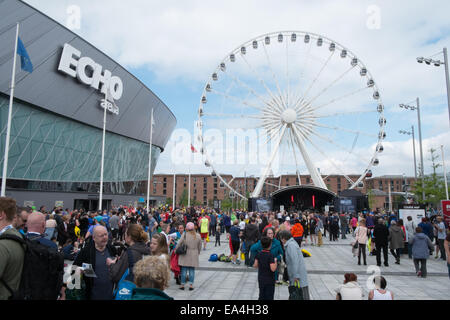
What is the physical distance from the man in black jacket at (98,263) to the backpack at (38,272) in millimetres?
742

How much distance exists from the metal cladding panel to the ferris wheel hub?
63.3ft

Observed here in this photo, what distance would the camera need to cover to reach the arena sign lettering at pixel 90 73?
28.0m

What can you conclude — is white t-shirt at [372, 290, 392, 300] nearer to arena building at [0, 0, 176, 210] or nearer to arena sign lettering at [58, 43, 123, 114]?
arena building at [0, 0, 176, 210]

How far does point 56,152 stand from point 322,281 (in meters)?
27.7

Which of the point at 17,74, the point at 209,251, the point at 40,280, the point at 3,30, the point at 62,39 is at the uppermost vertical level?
the point at 62,39

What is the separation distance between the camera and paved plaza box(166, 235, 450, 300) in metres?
7.67

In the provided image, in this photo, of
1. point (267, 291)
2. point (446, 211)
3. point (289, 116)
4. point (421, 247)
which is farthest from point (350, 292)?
point (289, 116)

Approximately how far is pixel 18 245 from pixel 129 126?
40443 mm

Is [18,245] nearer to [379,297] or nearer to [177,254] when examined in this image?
[379,297]

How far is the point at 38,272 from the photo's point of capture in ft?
10.6

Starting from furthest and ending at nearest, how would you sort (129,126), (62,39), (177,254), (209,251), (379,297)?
(129,126), (62,39), (209,251), (177,254), (379,297)
